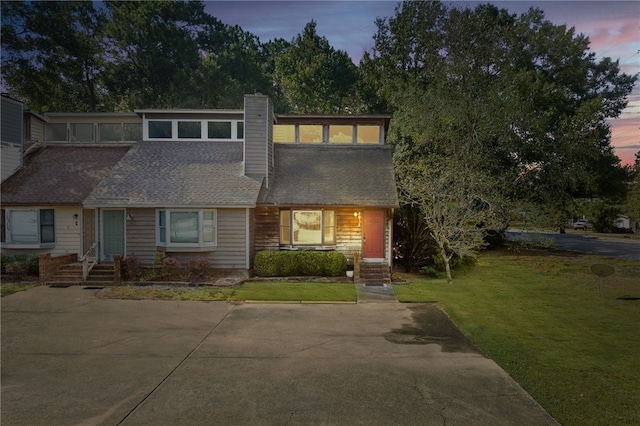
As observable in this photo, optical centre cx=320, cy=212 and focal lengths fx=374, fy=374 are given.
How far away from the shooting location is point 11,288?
1380 cm

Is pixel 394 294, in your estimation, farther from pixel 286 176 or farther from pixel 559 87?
pixel 559 87

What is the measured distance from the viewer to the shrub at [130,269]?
15.2 m

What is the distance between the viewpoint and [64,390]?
20.6 feet

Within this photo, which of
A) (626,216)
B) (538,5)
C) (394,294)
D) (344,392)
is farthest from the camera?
(626,216)

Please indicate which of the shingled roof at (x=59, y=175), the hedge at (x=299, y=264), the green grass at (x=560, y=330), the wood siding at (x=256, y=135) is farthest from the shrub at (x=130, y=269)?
the green grass at (x=560, y=330)

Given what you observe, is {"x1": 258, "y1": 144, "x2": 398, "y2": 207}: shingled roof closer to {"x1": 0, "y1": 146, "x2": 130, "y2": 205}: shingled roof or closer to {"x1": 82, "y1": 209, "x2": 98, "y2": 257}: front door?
{"x1": 82, "y1": 209, "x2": 98, "y2": 257}: front door

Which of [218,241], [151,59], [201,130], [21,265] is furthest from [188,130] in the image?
[151,59]

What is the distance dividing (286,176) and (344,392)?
13588 millimetres

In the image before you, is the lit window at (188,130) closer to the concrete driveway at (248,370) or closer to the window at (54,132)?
the window at (54,132)

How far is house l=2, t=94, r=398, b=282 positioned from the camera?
1609 cm

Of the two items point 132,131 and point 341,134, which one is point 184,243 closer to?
point 132,131

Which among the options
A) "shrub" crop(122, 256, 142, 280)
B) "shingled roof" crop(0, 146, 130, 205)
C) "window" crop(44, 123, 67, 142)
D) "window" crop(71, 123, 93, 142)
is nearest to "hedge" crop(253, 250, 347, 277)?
"shrub" crop(122, 256, 142, 280)

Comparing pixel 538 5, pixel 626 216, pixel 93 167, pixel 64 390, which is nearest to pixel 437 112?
pixel 538 5

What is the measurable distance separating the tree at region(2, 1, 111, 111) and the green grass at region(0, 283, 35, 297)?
89.6 ft
